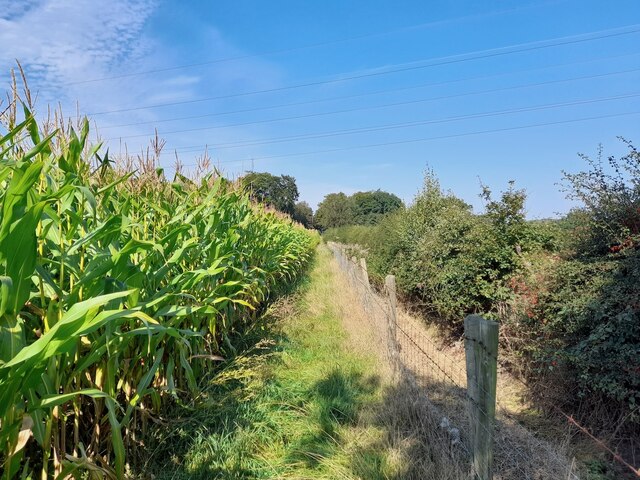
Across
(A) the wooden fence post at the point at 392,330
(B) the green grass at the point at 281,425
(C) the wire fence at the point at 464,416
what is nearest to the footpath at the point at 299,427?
(B) the green grass at the point at 281,425

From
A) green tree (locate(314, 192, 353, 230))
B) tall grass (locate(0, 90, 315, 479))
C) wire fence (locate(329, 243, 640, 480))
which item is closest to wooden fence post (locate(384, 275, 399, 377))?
wire fence (locate(329, 243, 640, 480))

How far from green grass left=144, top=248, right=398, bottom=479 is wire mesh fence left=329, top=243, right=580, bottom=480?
360mm

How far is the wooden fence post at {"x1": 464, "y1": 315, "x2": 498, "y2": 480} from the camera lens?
2.21 metres

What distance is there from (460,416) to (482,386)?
1696 millimetres

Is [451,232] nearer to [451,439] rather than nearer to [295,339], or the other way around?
[295,339]

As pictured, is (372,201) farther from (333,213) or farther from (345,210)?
(333,213)

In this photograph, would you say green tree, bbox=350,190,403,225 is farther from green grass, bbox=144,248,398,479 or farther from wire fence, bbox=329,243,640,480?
green grass, bbox=144,248,398,479

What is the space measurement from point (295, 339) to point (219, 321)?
1.28 m

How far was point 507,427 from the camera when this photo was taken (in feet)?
14.1

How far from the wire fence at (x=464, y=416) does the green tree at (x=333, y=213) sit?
60730 mm

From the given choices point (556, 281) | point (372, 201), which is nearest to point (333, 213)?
point (372, 201)

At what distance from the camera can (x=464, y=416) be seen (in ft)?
12.3

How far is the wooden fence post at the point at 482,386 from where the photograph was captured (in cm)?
221

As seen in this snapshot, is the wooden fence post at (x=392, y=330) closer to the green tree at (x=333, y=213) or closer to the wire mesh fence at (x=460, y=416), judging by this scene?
the wire mesh fence at (x=460, y=416)
